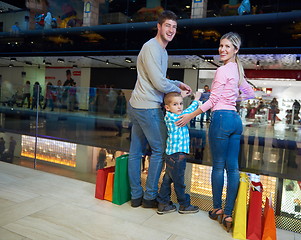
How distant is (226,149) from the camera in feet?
5.55

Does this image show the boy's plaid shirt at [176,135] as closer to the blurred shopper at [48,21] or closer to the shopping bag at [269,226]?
the shopping bag at [269,226]

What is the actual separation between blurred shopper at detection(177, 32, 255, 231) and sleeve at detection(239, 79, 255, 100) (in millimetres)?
15

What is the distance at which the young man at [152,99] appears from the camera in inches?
69.4

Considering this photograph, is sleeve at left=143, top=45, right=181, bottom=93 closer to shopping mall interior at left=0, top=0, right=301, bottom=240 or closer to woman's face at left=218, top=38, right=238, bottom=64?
woman's face at left=218, top=38, right=238, bottom=64

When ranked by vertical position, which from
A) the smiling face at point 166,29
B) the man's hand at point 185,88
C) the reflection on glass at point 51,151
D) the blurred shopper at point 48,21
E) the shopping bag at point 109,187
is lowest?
the reflection on glass at point 51,151

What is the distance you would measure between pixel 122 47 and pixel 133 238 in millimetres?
11304

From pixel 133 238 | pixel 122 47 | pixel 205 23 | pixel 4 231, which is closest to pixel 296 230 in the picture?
pixel 133 238

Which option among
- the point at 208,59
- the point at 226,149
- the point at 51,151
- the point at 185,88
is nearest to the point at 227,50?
the point at 185,88

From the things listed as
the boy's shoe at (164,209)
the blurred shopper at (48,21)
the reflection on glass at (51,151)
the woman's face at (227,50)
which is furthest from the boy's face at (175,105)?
the blurred shopper at (48,21)

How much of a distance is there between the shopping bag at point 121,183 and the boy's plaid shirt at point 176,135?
396 mm

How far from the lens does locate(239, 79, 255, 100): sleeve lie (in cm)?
174

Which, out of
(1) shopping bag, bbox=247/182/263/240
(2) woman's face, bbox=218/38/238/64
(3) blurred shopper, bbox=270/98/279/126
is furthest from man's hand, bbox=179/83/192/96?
(3) blurred shopper, bbox=270/98/279/126

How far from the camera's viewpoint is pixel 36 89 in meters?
4.57

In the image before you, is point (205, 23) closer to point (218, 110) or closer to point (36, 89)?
point (36, 89)
